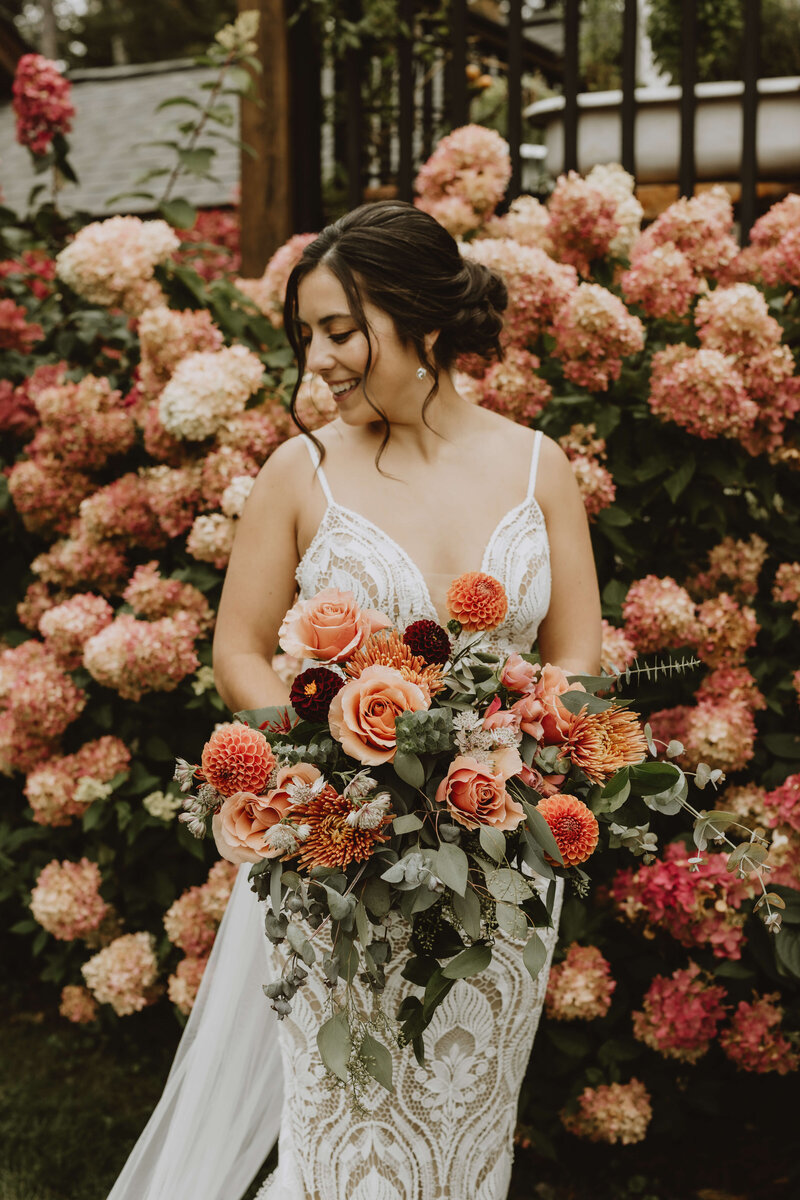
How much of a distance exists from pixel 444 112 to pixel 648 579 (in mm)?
3204

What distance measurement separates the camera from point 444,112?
5055 millimetres

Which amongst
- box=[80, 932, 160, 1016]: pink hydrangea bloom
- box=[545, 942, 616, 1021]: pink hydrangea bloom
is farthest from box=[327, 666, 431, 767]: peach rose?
box=[80, 932, 160, 1016]: pink hydrangea bloom

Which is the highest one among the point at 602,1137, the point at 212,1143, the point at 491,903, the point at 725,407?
the point at 725,407

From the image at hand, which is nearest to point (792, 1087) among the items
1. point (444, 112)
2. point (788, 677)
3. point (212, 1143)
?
point (788, 677)

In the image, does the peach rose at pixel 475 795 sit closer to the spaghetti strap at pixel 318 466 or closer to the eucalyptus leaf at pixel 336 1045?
the eucalyptus leaf at pixel 336 1045

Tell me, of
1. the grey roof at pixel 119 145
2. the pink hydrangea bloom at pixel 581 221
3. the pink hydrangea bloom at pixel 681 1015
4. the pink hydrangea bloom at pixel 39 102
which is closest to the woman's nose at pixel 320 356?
the pink hydrangea bloom at pixel 581 221

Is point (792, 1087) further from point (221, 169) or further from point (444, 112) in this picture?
point (221, 169)

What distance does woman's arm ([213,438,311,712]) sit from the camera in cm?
211

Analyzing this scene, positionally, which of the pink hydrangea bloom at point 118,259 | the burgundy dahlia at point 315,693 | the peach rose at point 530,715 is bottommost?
the peach rose at point 530,715

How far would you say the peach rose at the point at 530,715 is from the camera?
5.08 feet

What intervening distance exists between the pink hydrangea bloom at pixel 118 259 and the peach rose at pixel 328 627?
2.14 m

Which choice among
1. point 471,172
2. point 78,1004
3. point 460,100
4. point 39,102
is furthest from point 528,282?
point 78,1004

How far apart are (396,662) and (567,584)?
2.56 ft

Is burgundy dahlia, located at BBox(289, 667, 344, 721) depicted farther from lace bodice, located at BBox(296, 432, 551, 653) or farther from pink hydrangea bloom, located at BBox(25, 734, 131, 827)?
pink hydrangea bloom, located at BBox(25, 734, 131, 827)
